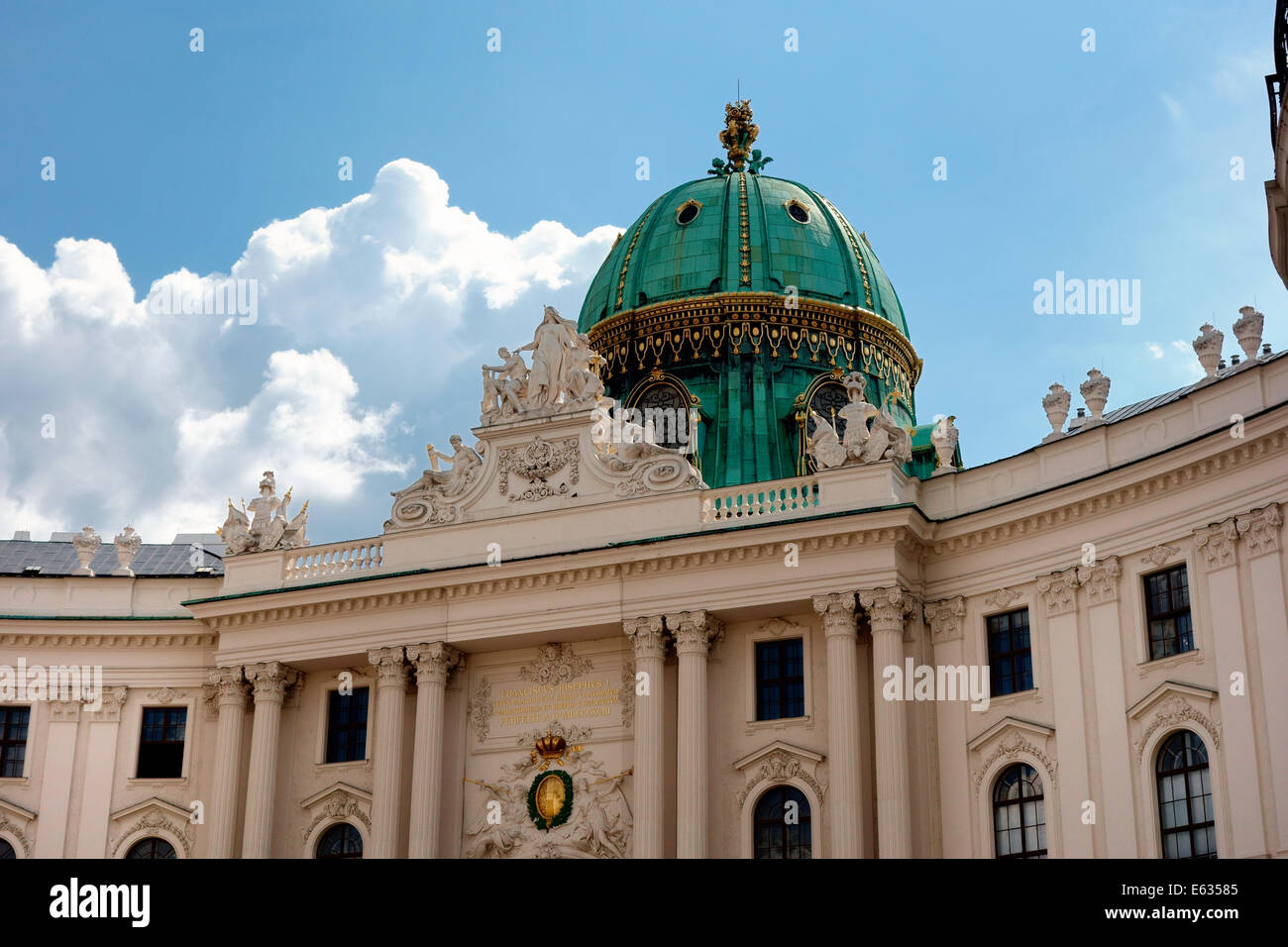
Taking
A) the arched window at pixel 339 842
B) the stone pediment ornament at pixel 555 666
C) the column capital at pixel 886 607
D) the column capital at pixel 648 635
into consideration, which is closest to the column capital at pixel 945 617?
the column capital at pixel 886 607

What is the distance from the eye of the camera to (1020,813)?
34000 mm

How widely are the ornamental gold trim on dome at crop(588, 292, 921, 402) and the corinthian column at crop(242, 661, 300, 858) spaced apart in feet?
41.9

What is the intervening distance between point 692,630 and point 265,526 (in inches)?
438

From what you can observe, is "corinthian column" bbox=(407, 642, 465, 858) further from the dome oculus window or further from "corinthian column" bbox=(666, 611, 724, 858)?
the dome oculus window

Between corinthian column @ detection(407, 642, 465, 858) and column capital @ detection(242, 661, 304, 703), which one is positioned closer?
corinthian column @ detection(407, 642, 465, 858)

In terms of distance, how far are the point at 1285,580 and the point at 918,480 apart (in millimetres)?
8526

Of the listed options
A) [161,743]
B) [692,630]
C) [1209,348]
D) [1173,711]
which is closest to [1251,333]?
[1209,348]

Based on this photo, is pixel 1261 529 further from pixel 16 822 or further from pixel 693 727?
pixel 16 822

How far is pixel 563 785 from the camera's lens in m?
37.8

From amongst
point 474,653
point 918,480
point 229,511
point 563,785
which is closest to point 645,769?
point 563,785

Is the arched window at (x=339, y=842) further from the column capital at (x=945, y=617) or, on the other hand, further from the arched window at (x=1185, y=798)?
the arched window at (x=1185, y=798)

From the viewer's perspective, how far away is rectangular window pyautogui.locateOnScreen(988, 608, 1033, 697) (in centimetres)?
3478

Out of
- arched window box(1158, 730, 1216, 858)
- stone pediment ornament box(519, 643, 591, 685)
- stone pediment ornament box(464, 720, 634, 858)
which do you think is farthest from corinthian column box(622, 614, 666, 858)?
arched window box(1158, 730, 1216, 858)
